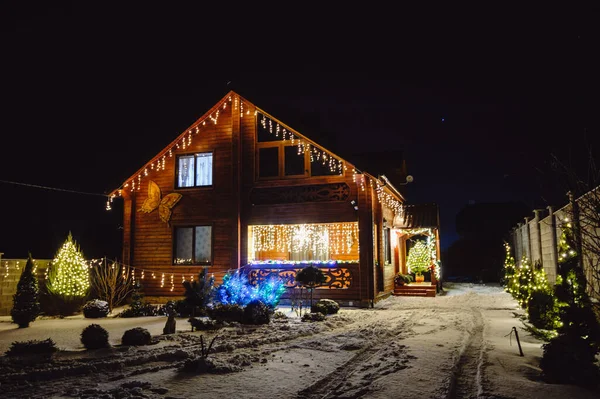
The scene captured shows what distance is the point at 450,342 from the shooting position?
26.3 feet

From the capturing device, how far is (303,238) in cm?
1831

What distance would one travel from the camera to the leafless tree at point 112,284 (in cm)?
1414

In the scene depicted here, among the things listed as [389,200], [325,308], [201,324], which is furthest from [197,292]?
[389,200]

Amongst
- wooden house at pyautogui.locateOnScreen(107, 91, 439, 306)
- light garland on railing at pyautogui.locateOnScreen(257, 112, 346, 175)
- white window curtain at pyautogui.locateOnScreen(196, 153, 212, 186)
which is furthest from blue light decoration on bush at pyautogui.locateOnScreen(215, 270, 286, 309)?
white window curtain at pyautogui.locateOnScreen(196, 153, 212, 186)

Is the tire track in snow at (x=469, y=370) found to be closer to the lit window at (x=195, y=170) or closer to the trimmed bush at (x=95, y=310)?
the trimmed bush at (x=95, y=310)

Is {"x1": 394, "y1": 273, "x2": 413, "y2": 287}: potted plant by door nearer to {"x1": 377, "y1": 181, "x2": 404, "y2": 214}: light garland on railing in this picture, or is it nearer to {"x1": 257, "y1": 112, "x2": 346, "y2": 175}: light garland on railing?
{"x1": 377, "y1": 181, "x2": 404, "y2": 214}: light garland on railing

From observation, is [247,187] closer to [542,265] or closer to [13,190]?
[542,265]

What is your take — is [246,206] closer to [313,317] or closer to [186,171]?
[186,171]

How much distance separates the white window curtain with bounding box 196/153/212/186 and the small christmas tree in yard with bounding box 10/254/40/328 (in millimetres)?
6658

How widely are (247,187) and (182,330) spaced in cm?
729

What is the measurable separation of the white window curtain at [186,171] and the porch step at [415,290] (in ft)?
30.5

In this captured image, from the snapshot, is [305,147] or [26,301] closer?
[26,301]

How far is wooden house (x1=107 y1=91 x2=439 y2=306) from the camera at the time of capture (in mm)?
15086

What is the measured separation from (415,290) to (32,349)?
45.9 ft
